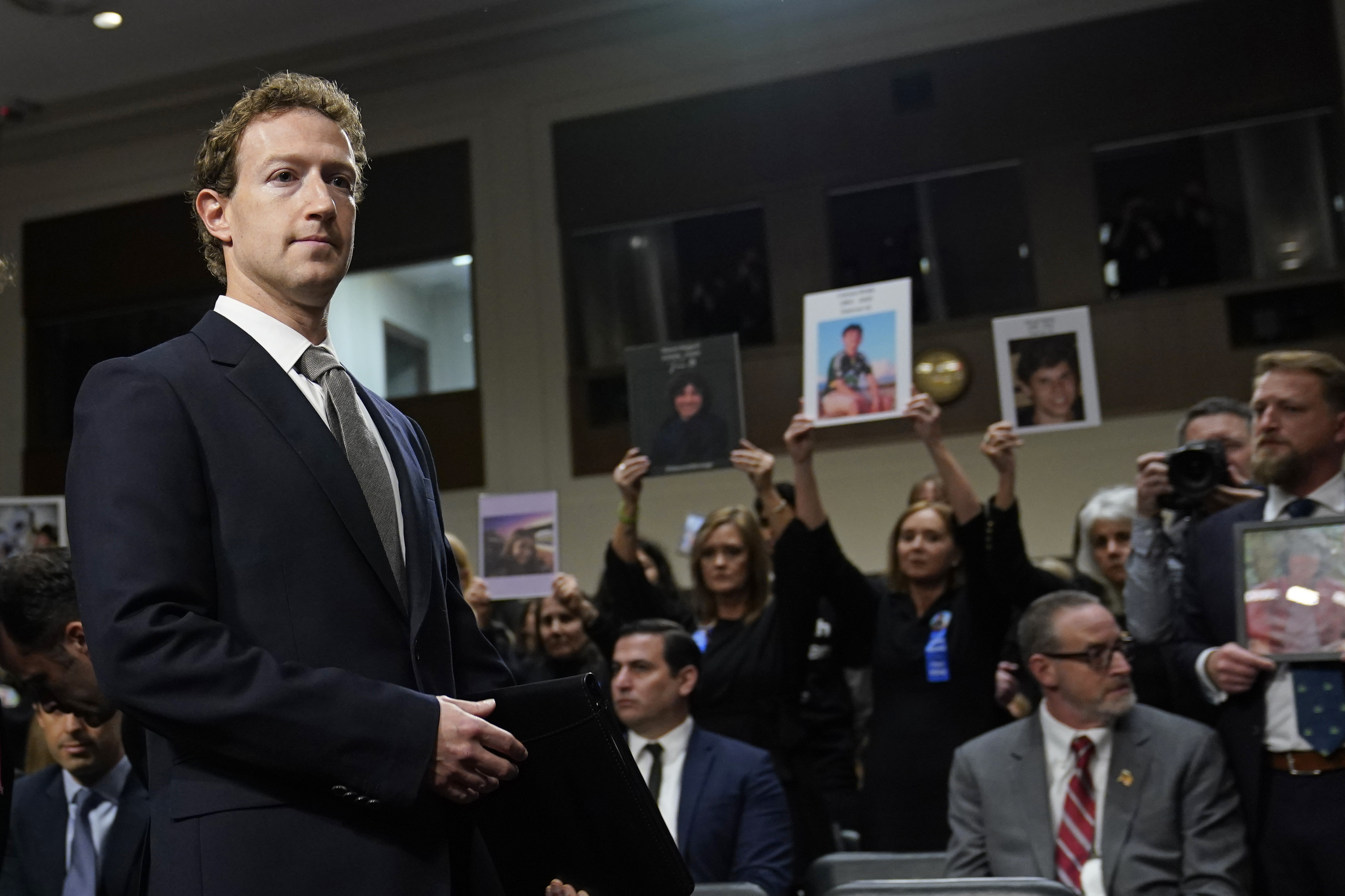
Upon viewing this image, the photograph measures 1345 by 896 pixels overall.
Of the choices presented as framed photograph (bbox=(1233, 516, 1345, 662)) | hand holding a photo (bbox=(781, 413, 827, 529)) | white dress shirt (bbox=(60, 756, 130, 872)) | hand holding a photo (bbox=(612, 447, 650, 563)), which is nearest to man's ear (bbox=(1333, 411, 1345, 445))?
framed photograph (bbox=(1233, 516, 1345, 662))

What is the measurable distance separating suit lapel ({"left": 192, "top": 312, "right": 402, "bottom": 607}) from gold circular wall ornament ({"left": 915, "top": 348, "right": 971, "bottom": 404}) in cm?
616

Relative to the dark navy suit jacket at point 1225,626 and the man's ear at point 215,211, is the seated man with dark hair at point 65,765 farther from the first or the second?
A: the dark navy suit jacket at point 1225,626

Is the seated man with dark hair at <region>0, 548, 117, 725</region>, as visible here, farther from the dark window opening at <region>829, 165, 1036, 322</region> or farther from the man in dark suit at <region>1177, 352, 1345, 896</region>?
the dark window opening at <region>829, 165, 1036, 322</region>

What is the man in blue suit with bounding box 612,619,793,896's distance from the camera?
3.12 metres

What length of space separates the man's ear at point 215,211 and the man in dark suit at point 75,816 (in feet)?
4.27

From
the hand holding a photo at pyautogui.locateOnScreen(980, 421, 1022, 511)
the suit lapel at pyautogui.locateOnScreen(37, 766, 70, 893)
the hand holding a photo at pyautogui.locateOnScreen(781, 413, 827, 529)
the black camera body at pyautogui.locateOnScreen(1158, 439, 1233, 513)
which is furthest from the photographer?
the hand holding a photo at pyautogui.locateOnScreen(781, 413, 827, 529)

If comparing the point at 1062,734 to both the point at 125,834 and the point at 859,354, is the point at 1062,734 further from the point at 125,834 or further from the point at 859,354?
the point at 125,834

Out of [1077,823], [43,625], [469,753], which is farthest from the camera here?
[1077,823]

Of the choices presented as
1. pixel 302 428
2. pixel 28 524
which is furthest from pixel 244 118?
pixel 28 524

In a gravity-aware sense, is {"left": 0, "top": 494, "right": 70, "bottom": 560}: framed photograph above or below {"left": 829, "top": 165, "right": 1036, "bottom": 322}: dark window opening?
below

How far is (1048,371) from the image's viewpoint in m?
3.93

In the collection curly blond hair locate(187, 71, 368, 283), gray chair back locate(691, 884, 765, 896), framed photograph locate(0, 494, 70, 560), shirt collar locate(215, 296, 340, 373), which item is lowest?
gray chair back locate(691, 884, 765, 896)

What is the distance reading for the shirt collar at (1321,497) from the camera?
279cm

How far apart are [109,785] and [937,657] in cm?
199
